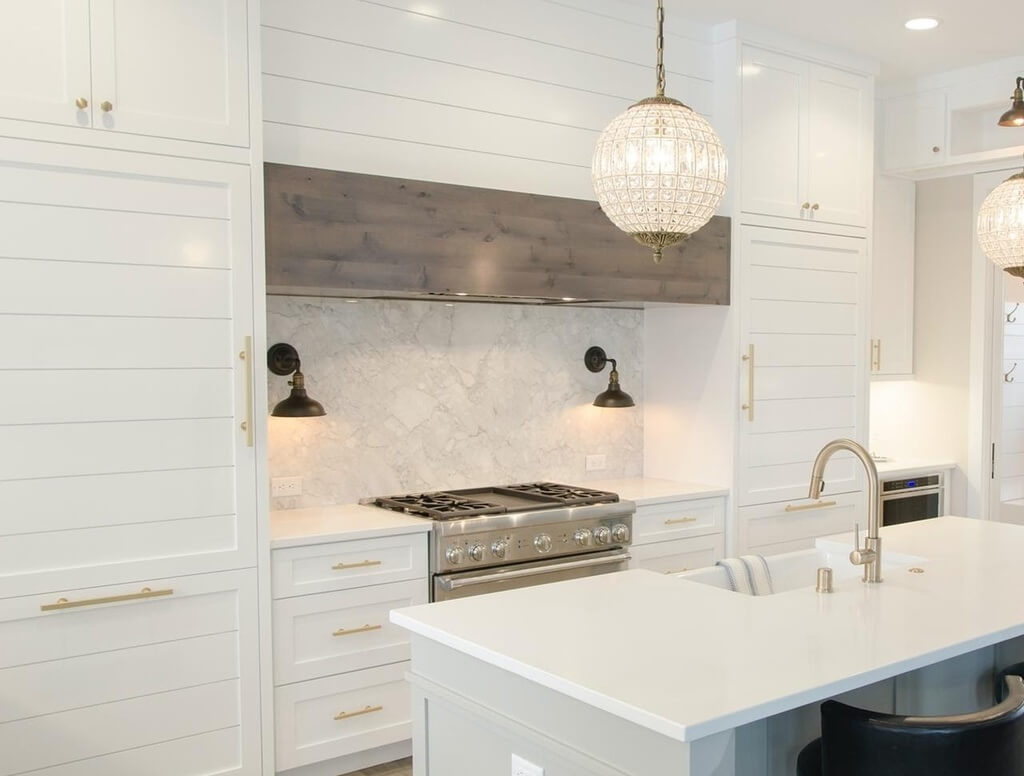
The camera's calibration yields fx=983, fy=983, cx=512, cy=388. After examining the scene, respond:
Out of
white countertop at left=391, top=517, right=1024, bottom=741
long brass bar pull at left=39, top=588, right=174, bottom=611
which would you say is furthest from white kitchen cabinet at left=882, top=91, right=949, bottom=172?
long brass bar pull at left=39, top=588, right=174, bottom=611

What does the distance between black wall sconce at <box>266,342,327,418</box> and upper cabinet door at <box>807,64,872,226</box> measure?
256 centimetres

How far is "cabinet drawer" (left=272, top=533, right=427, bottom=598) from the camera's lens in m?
3.21

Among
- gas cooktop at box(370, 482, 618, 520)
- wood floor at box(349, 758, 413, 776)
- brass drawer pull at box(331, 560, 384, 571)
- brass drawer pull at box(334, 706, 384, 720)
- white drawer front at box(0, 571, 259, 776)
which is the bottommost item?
wood floor at box(349, 758, 413, 776)

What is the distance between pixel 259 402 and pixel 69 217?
2.51ft

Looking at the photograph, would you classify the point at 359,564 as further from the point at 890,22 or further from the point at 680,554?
the point at 890,22

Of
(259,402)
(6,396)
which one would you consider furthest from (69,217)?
(259,402)

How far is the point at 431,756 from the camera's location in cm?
228

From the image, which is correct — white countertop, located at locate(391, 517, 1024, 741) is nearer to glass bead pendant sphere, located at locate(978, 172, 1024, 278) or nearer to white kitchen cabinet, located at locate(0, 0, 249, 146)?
glass bead pendant sphere, located at locate(978, 172, 1024, 278)

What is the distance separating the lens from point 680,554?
4.28 meters

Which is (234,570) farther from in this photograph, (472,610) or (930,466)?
(930,466)

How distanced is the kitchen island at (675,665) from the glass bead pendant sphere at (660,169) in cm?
93

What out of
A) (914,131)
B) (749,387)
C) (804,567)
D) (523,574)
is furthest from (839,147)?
(523,574)

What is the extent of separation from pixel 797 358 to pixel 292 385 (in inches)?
93.8

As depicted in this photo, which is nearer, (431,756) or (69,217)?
(431,756)
